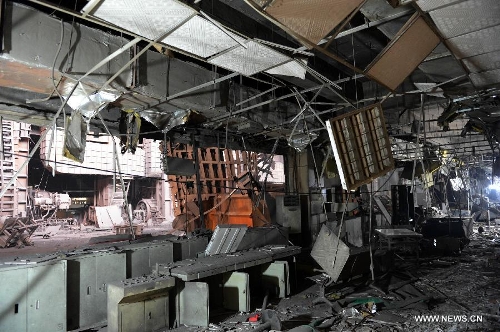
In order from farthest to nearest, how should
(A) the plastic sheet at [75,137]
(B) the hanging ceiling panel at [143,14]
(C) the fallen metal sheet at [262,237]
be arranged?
(C) the fallen metal sheet at [262,237]
(A) the plastic sheet at [75,137]
(B) the hanging ceiling panel at [143,14]

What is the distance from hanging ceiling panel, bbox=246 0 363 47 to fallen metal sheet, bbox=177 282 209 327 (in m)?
5.15

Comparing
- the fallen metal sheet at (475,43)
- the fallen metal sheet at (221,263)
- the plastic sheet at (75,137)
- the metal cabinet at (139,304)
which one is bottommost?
the metal cabinet at (139,304)

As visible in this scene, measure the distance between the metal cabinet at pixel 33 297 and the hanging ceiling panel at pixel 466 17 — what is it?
291 inches

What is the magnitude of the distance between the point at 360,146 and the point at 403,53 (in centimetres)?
173

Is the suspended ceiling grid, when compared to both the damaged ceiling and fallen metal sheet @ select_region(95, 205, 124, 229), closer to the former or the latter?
the damaged ceiling

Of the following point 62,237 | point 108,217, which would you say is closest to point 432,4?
point 62,237

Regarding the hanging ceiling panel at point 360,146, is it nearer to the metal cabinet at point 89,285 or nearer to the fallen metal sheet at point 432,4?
the fallen metal sheet at point 432,4

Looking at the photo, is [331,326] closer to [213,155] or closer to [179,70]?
[179,70]

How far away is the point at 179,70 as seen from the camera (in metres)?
6.88

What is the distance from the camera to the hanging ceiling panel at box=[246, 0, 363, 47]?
125 inches

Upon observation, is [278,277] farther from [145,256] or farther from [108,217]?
[108,217]

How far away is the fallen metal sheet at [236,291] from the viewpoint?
23.5 feet

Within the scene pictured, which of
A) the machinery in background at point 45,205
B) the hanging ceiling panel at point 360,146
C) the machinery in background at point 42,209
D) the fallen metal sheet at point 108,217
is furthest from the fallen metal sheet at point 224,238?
the machinery in background at point 45,205

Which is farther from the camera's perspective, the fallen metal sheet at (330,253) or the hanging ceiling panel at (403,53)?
the fallen metal sheet at (330,253)
